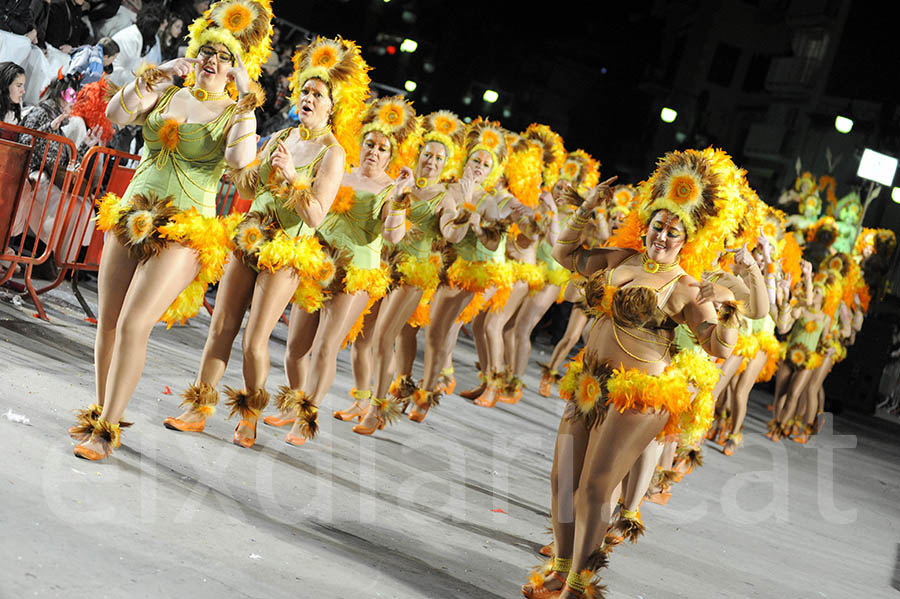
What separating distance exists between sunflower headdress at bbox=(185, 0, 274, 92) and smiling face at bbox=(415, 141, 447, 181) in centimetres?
210

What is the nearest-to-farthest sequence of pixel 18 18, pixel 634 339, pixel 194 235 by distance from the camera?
pixel 634 339 → pixel 194 235 → pixel 18 18

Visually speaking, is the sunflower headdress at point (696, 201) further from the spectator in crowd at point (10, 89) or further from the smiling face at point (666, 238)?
the spectator in crowd at point (10, 89)

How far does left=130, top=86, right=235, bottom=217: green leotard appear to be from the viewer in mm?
4582

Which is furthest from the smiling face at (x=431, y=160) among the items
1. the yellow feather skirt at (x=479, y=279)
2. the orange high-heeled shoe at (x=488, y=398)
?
the orange high-heeled shoe at (x=488, y=398)

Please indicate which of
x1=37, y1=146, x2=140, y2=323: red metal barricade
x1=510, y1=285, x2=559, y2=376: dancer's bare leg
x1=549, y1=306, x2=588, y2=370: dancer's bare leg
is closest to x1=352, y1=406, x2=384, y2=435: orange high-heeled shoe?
x1=37, y1=146, x2=140, y2=323: red metal barricade

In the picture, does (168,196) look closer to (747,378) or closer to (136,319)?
(136,319)

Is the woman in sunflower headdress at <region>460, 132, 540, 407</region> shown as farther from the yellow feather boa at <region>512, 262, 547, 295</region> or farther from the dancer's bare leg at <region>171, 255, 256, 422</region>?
the dancer's bare leg at <region>171, 255, 256, 422</region>

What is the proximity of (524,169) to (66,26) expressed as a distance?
169 inches

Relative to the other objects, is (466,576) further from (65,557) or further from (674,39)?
(674,39)

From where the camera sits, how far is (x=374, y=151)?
5.92 metres

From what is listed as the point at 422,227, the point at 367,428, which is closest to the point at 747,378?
the point at 422,227

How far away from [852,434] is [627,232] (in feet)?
40.8

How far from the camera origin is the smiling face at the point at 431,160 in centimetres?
680

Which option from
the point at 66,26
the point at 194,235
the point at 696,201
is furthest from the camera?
the point at 66,26
